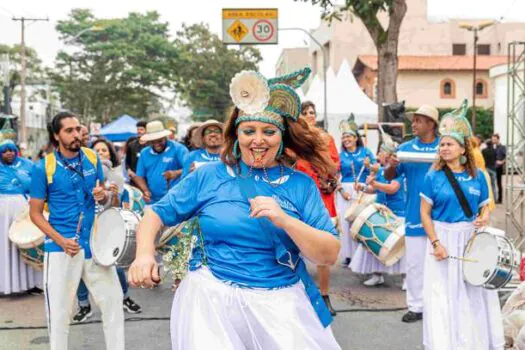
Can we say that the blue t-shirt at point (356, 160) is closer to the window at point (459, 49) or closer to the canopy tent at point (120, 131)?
the canopy tent at point (120, 131)

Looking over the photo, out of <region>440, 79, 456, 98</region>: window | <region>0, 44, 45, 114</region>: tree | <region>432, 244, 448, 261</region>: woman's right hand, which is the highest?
<region>0, 44, 45, 114</region>: tree

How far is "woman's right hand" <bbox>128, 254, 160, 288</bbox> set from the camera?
2.87 meters

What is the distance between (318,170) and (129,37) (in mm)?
52167

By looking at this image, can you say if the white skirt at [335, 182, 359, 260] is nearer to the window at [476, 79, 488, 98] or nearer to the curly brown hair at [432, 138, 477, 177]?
the curly brown hair at [432, 138, 477, 177]

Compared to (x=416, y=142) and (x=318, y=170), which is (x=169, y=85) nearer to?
(x=416, y=142)

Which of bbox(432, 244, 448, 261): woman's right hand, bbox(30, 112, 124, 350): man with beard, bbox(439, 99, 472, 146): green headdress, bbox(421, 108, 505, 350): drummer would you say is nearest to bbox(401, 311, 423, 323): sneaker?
bbox(421, 108, 505, 350): drummer

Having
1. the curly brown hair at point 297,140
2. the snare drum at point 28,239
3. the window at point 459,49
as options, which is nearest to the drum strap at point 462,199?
the curly brown hair at point 297,140

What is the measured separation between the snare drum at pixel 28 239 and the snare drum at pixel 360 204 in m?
3.64

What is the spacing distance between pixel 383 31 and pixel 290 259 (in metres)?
12.7

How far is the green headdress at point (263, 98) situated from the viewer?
319 cm

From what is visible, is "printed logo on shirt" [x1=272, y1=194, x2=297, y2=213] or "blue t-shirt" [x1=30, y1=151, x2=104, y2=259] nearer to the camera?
"printed logo on shirt" [x1=272, y1=194, x2=297, y2=213]

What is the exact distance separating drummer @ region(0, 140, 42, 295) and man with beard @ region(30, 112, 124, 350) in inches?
135

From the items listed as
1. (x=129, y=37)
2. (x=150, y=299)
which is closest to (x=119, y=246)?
(x=150, y=299)

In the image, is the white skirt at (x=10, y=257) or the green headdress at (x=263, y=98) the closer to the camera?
the green headdress at (x=263, y=98)
